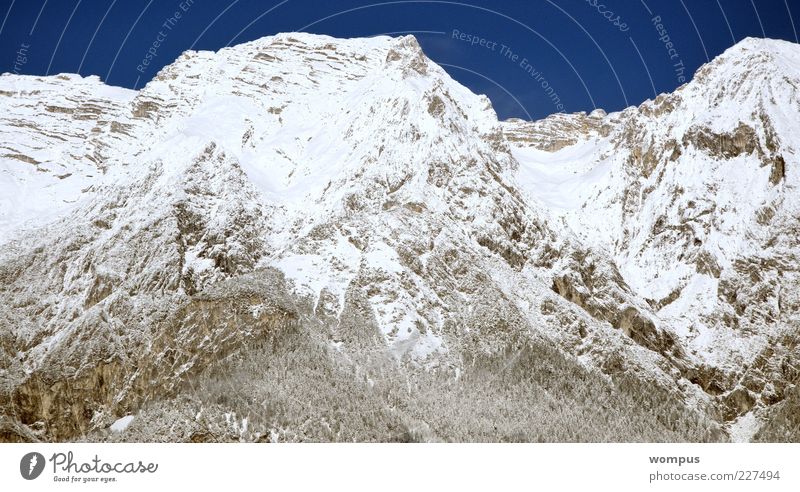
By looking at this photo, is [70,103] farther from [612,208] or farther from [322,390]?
[322,390]

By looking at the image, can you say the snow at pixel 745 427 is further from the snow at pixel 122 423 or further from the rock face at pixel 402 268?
the snow at pixel 122 423

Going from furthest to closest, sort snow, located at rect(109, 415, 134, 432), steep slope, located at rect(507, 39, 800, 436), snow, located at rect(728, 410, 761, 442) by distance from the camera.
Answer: steep slope, located at rect(507, 39, 800, 436) < snow, located at rect(728, 410, 761, 442) < snow, located at rect(109, 415, 134, 432)

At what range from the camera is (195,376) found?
3600 inches
